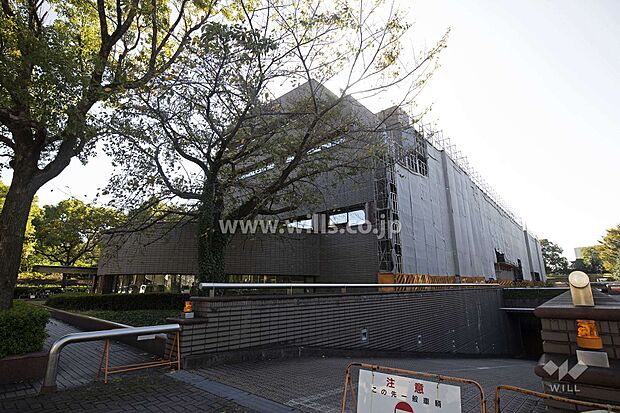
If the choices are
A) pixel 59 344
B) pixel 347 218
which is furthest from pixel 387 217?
pixel 59 344

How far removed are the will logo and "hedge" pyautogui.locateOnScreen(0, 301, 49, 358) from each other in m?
6.55

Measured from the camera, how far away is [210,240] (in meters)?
9.88

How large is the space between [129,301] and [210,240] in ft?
21.6

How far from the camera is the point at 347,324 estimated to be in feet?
25.5

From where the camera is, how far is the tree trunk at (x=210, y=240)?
9.60 metres

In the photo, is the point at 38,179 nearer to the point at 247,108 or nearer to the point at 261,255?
the point at 247,108

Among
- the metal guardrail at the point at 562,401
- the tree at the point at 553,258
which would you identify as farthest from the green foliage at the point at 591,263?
the metal guardrail at the point at 562,401

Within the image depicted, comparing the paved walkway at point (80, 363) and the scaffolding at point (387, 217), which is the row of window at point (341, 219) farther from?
the paved walkway at point (80, 363)

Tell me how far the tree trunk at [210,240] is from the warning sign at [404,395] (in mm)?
7685

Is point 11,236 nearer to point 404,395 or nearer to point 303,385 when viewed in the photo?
point 303,385

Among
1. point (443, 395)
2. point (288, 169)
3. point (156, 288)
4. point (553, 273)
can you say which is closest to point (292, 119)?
point (288, 169)

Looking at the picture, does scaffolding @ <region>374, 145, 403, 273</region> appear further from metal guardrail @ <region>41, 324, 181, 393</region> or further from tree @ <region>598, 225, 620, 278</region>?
tree @ <region>598, 225, 620, 278</region>

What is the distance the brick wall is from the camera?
5395mm

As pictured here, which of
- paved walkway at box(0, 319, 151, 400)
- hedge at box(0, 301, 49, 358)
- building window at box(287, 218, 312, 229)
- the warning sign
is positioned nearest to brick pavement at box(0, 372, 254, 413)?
paved walkway at box(0, 319, 151, 400)
